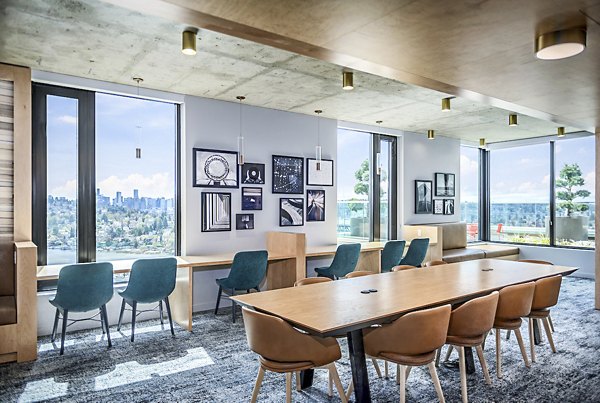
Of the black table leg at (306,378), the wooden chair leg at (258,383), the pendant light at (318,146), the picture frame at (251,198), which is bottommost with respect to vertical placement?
the black table leg at (306,378)

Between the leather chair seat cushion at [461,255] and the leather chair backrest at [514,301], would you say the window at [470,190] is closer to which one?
the leather chair seat cushion at [461,255]

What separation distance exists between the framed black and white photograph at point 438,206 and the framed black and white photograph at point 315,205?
296cm

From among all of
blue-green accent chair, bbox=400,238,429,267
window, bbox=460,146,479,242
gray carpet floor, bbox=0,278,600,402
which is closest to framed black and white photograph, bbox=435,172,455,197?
window, bbox=460,146,479,242

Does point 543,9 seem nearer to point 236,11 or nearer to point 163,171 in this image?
point 236,11

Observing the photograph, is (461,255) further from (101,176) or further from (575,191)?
(101,176)

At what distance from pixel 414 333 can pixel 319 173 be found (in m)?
4.35

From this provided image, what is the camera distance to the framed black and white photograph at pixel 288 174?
20.4ft

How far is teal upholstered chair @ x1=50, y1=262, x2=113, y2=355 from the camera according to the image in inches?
149

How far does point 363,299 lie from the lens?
117 inches

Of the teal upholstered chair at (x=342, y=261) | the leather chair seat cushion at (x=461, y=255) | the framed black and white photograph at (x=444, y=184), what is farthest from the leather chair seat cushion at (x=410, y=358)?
the framed black and white photograph at (x=444, y=184)

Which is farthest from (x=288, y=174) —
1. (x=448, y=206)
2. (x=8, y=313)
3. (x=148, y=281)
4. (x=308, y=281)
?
(x=448, y=206)

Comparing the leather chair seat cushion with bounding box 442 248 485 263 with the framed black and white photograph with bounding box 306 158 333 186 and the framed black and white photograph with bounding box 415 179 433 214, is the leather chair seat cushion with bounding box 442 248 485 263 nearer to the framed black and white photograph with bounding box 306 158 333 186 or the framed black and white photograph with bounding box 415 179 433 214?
the framed black and white photograph with bounding box 415 179 433 214

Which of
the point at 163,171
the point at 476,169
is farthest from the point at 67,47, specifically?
the point at 476,169

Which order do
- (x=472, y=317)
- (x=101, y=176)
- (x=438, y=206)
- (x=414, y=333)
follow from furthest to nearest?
(x=438, y=206) → (x=101, y=176) → (x=472, y=317) → (x=414, y=333)
